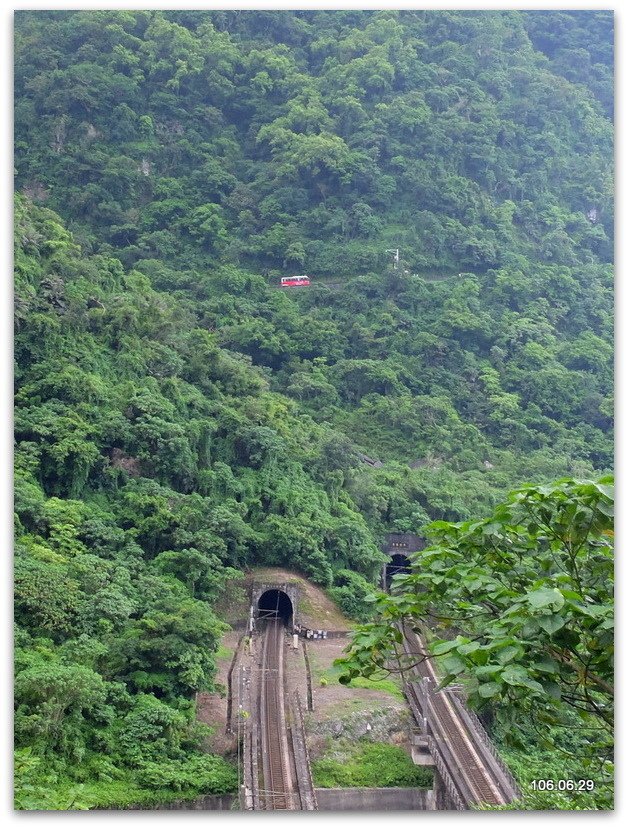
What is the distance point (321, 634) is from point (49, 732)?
7.42 meters

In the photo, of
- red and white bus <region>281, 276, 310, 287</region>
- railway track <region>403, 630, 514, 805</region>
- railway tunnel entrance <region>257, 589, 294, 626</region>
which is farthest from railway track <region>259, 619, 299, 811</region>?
red and white bus <region>281, 276, 310, 287</region>

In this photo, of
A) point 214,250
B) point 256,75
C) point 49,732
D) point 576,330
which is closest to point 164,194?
point 214,250

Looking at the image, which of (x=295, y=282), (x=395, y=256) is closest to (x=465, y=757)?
(x=295, y=282)

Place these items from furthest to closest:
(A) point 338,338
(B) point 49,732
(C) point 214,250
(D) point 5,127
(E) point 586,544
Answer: (C) point 214,250
(A) point 338,338
(B) point 49,732
(D) point 5,127
(E) point 586,544

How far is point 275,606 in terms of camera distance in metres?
19.7

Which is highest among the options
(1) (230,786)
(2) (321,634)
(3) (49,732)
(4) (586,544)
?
(4) (586,544)

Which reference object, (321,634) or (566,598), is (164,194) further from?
(566,598)

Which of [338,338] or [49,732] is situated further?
[338,338]

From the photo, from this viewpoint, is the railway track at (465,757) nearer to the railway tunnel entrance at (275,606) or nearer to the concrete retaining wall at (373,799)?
the concrete retaining wall at (373,799)

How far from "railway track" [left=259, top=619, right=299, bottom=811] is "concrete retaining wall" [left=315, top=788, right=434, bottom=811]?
1.72 ft

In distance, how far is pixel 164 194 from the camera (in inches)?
1490

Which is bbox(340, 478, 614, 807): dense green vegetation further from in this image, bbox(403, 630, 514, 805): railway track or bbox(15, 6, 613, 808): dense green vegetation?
bbox(403, 630, 514, 805): railway track

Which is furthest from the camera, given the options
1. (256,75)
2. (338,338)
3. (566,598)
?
(256,75)

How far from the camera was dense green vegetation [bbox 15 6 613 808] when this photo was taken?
1485 centimetres
